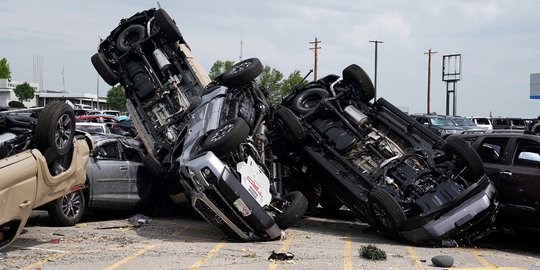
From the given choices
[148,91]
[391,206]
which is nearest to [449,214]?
[391,206]

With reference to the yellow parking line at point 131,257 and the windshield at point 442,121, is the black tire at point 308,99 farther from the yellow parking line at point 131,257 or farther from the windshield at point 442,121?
the windshield at point 442,121

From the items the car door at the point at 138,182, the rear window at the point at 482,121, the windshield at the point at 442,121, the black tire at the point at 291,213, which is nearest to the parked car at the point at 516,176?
the black tire at the point at 291,213

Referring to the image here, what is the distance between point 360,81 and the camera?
11234mm

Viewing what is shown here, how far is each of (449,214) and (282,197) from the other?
8.12 ft

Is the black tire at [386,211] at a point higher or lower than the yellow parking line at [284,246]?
higher

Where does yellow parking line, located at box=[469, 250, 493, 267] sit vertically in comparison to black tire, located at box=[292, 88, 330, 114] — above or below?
below

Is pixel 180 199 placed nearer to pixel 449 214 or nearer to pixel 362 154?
pixel 362 154

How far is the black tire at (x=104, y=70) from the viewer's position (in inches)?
482


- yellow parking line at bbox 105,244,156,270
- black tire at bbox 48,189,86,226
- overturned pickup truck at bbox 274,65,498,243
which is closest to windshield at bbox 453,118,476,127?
overturned pickup truck at bbox 274,65,498,243

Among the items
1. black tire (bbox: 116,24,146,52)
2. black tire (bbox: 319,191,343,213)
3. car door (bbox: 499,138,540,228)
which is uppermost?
black tire (bbox: 116,24,146,52)

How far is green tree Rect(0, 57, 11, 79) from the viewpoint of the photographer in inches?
3401

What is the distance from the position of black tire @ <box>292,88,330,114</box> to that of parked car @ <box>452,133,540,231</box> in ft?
10.4

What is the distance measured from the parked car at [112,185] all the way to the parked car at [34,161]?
4.69 feet

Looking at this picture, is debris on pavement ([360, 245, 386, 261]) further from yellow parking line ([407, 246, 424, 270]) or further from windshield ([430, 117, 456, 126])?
windshield ([430, 117, 456, 126])
